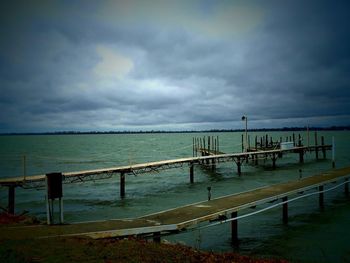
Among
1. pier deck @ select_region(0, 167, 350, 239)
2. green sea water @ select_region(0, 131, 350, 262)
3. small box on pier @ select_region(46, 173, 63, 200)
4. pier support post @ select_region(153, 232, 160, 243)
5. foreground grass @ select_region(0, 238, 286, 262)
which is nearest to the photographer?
foreground grass @ select_region(0, 238, 286, 262)

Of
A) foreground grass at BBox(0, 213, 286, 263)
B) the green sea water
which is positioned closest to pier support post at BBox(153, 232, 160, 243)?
foreground grass at BBox(0, 213, 286, 263)

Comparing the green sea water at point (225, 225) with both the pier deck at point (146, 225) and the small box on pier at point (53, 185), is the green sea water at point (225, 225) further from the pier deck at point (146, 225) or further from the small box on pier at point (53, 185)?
the small box on pier at point (53, 185)

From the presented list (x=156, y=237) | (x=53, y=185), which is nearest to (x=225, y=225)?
(x=156, y=237)

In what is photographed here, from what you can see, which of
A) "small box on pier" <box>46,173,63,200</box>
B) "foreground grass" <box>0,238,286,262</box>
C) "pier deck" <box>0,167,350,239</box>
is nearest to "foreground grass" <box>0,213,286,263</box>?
"foreground grass" <box>0,238,286,262</box>

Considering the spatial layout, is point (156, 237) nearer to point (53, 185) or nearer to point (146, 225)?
point (146, 225)

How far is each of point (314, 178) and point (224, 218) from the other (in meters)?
12.7

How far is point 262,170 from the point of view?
41.7 metres

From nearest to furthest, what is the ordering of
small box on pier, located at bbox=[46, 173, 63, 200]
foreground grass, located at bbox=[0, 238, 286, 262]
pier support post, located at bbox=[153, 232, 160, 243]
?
foreground grass, located at bbox=[0, 238, 286, 262] < pier support post, located at bbox=[153, 232, 160, 243] < small box on pier, located at bbox=[46, 173, 63, 200]

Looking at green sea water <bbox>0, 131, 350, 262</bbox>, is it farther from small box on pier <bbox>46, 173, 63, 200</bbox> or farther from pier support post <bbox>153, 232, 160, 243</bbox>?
small box on pier <bbox>46, 173, 63, 200</bbox>

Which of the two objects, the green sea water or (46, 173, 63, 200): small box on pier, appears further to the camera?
the green sea water

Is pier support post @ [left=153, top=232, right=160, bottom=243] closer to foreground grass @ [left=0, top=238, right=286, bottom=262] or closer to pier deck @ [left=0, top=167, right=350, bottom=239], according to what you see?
pier deck @ [left=0, top=167, right=350, bottom=239]

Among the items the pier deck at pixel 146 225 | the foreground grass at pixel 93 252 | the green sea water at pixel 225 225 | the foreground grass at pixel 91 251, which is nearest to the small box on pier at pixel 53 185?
the pier deck at pixel 146 225

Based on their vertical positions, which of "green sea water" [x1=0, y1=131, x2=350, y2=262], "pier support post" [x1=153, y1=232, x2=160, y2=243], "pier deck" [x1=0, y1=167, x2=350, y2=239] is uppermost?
"pier deck" [x1=0, y1=167, x2=350, y2=239]

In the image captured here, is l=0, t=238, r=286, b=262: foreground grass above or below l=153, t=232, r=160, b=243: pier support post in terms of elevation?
above
